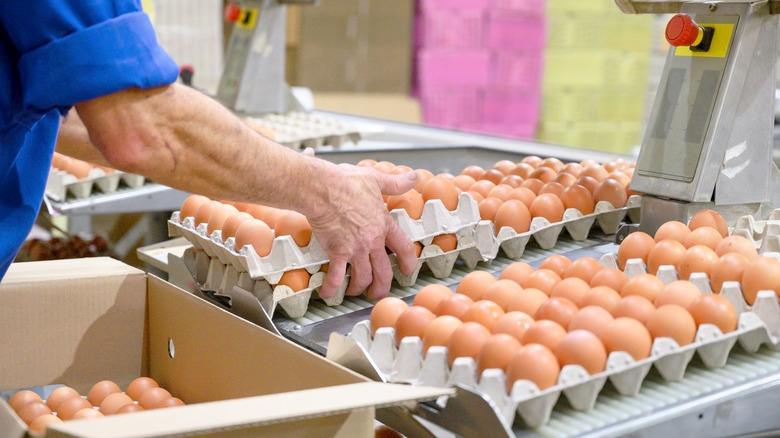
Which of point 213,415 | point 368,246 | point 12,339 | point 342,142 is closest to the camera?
point 213,415

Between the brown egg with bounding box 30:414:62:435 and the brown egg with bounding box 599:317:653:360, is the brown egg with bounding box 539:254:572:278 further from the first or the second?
the brown egg with bounding box 30:414:62:435

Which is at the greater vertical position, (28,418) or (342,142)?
(342,142)

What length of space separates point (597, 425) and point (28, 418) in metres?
1.14

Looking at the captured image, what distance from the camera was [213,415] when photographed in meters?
1.04

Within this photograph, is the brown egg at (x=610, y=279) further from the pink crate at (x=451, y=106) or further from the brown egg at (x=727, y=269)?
the pink crate at (x=451, y=106)

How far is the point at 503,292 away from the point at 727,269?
1.21 ft

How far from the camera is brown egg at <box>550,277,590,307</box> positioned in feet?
4.53

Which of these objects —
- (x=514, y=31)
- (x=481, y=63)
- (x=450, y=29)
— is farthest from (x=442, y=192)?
(x=514, y=31)

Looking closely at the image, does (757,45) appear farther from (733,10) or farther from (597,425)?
(597,425)

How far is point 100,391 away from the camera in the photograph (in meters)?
1.80

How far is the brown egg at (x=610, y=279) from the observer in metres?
1.42

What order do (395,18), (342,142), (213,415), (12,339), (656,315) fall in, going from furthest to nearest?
1. (395,18)
2. (342,142)
3. (12,339)
4. (656,315)
5. (213,415)

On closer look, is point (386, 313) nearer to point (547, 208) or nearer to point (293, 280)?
point (293, 280)

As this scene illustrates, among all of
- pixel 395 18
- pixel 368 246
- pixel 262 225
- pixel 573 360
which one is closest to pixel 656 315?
pixel 573 360
